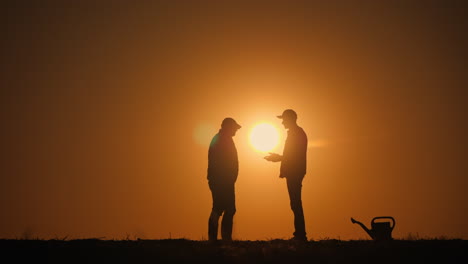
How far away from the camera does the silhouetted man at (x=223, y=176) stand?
11.6m

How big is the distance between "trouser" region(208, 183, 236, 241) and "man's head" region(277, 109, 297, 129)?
195cm

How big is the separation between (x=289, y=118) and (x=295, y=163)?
1042 mm

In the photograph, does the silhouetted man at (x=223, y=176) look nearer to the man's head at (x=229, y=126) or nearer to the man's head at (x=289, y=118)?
the man's head at (x=229, y=126)

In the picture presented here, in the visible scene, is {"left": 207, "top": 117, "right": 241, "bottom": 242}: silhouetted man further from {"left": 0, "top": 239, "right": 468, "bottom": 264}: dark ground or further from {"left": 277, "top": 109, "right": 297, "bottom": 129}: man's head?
{"left": 0, "top": 239, "right": 468, "bottom": 264}: dark ground

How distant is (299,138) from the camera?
12.3 metres

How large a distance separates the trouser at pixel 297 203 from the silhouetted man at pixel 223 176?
126 centimetres

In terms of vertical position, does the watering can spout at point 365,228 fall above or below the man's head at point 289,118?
below

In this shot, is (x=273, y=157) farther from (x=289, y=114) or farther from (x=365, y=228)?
(x=365, y=228)

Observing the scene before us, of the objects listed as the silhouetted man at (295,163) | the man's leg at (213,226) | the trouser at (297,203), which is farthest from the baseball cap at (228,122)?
A: the man's leg at (213,226)

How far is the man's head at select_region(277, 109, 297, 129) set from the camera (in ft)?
40.6

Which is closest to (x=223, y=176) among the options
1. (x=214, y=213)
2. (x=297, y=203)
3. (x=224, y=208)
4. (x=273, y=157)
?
(x=224, y=208)

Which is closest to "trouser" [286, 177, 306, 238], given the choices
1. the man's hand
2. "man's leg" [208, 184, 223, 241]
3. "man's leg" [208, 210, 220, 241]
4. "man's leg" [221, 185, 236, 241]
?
the man's hand

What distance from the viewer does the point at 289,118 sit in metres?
12.4

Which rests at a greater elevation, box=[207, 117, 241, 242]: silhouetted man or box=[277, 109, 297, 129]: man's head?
box=[277, 109, 297, 129]: man's head
